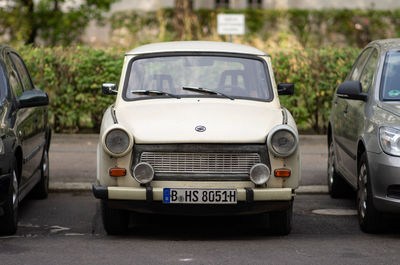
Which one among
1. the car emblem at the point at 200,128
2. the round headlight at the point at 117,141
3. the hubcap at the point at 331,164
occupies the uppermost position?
the car emblem at the point at 200,128

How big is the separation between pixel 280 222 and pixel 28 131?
2.74m

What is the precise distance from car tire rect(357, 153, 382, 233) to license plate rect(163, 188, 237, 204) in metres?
1.28

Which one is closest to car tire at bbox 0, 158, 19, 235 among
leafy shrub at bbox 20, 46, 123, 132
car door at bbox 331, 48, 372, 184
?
A: car door at bbox 331, 48, 372, 184

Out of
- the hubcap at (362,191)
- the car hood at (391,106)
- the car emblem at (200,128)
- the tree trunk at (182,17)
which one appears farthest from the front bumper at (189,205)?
the tree trunk at (182,17)

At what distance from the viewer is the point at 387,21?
30297mm

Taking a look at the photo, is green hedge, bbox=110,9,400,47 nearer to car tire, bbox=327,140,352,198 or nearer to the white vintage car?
car tire, bbox=327,140,352,198

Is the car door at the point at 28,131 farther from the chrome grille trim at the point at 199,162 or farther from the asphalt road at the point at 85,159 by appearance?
the chrome grille trim at the point at 199,162

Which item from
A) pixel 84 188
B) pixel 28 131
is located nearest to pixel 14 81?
pixel 28 131

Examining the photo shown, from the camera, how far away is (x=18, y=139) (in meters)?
8.37

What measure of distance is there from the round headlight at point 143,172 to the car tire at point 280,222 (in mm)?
1174

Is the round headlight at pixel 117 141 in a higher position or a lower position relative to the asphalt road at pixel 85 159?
higher

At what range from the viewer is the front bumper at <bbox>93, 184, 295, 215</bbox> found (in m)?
7.49

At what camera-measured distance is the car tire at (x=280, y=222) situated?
7.94m

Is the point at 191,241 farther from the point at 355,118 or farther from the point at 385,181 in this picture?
the point at 355,118
